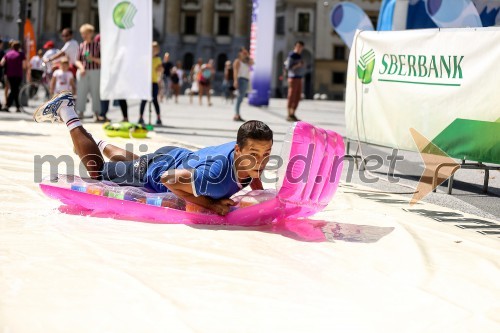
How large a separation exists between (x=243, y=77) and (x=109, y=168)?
42.9 feet

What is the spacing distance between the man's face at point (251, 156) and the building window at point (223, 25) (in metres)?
69.7

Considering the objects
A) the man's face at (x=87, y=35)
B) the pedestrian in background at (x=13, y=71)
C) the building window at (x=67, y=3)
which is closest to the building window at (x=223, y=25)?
the building window at (x=67, y=3)

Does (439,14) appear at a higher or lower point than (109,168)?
higher

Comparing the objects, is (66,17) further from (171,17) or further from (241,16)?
(241,16)

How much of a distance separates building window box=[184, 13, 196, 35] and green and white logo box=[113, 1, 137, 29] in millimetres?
61183

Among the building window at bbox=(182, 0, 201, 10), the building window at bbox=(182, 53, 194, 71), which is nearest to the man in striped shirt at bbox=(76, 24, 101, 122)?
the building window at bbox=(182, 53, 194, 71)

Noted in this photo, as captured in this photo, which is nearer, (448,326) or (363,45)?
(448,326)

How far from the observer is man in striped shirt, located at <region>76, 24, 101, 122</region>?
15.3 meters

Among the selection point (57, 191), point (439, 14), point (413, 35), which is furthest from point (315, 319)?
point (439, 14)

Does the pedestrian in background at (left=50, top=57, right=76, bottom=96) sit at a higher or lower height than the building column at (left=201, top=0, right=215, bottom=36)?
lower

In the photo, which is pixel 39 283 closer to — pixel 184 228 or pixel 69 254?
pixel 69 254

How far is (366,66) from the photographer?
9.30m

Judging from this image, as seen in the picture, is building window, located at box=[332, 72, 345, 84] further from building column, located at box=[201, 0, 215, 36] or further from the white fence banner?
the white fence banner

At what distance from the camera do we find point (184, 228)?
5.10 metres
